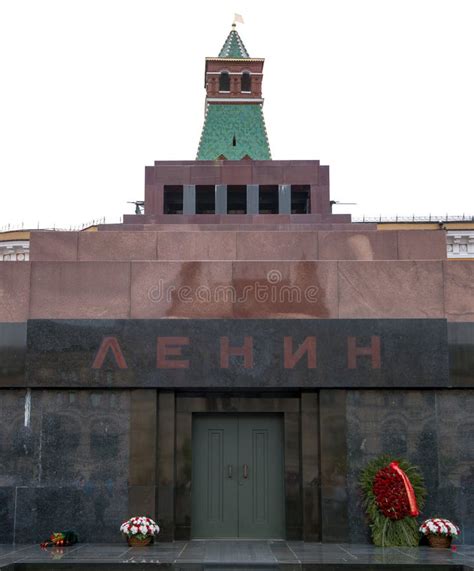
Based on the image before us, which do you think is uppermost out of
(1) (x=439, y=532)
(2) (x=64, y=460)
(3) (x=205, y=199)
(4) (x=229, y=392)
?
(3) (x=205, y=199)

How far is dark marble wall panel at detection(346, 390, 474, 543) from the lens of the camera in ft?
52.3

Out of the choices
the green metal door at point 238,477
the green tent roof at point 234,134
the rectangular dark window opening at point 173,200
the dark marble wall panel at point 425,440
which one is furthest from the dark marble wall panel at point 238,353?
the green tent roof at point 234,134

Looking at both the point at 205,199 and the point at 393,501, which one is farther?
the point at 205,199

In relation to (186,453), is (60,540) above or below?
below

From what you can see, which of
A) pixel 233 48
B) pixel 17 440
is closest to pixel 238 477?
pixel 17 440

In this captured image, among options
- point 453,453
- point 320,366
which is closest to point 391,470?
point 453,453

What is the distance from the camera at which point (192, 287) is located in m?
16.7

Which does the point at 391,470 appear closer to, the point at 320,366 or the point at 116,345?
the point at 320,366

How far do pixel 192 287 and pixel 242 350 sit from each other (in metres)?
1.65

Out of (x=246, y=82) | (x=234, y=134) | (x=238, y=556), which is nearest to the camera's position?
(x=238, y=556)

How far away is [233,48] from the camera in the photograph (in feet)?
94.5

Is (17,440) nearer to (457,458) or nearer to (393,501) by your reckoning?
(393,501)

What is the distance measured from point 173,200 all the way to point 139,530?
31.7 feet

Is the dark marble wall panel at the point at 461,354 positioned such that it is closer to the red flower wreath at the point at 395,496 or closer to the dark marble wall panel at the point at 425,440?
the dark marble wall panel at the point at 425,440
